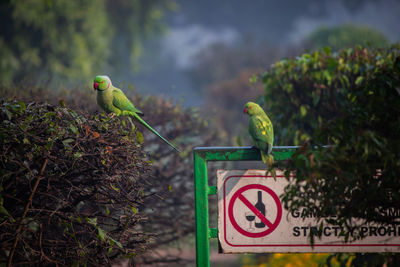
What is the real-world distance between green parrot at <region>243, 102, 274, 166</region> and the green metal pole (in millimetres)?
421

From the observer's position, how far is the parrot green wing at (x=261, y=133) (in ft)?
10.5

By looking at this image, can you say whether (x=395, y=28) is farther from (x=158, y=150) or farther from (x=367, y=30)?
(x=158, y=150)

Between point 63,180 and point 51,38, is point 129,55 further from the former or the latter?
point 63,180

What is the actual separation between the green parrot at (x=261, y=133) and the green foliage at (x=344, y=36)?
2833 centimetres

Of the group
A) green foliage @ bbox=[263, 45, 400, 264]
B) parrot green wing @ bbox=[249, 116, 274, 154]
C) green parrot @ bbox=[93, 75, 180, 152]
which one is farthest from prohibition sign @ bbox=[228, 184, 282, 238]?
green parrot @ bbox=[93, 75, 180, 152]

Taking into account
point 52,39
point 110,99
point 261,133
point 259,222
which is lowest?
point 259,222

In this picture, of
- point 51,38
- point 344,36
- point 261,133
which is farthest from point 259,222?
point 344,36

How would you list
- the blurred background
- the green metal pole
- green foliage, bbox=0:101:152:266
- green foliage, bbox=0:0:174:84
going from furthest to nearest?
1. green foliage, bbox=0:0:174:84
2. the blurred background
3. the green metal pole
4. green foliage, bbox=0:101:152:266

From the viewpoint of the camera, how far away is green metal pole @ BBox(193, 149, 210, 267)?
3.05 m

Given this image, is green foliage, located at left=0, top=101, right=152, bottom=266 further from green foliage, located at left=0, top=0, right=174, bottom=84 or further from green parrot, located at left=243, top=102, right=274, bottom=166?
green foliage, located at left=0, top=0, right=174, bottom=84

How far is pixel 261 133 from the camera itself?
10.9 ft

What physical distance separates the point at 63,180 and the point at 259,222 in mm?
1287

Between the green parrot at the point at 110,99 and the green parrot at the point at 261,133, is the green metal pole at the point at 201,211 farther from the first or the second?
the green parrot at the point at 110,99

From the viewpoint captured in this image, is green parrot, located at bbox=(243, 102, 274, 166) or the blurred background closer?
green parrot, located at bbox=(243, 102, 274, 166)
